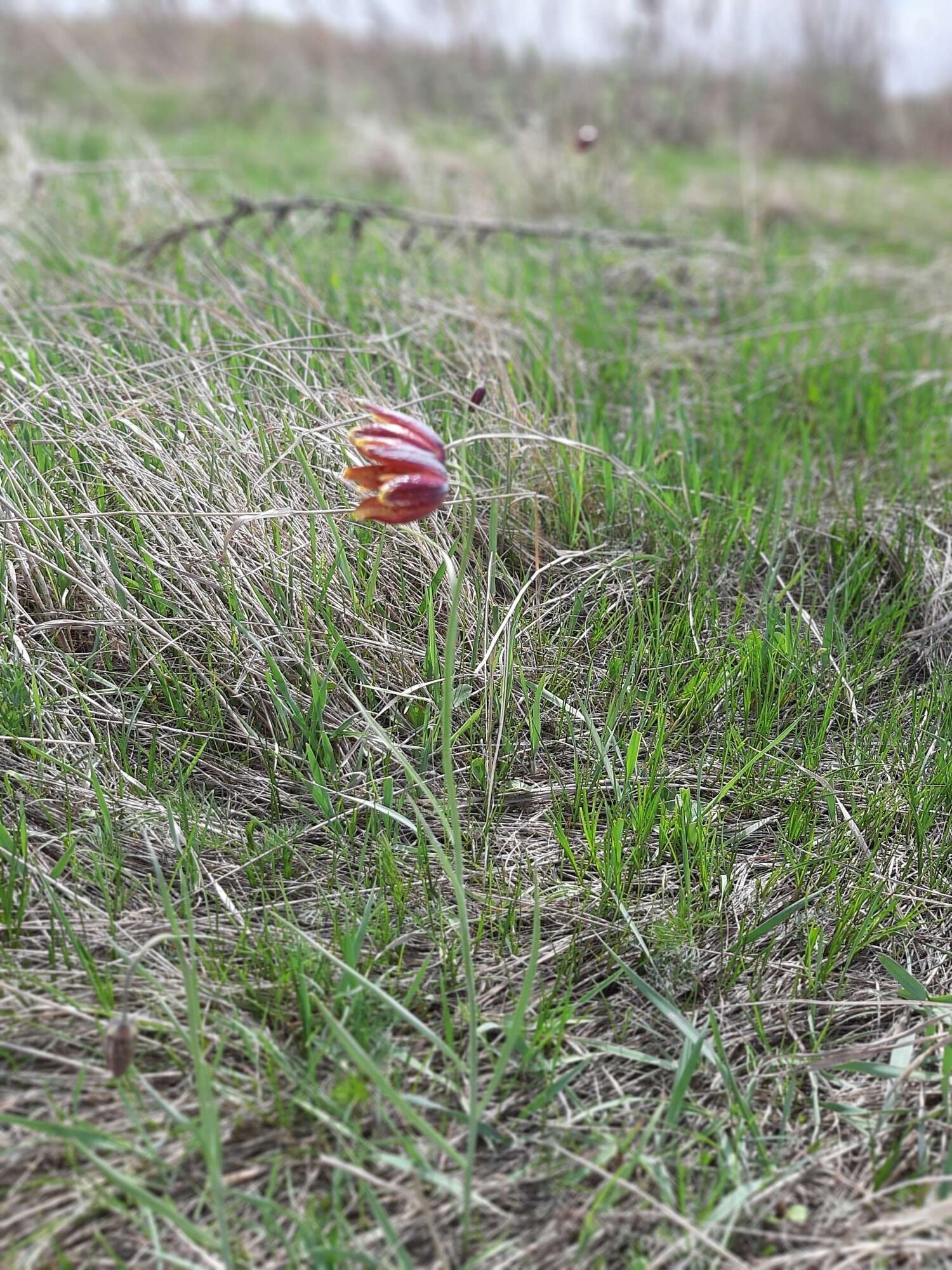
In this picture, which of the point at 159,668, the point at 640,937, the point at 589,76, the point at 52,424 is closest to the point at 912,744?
the point at 640,937

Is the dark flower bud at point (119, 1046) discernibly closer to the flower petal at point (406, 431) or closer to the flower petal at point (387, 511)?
the flower petal at point (387, 511)

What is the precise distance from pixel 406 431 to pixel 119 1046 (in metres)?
0.71

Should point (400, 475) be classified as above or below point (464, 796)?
above

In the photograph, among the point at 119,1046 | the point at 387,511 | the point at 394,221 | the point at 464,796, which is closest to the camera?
the point at 119,1046

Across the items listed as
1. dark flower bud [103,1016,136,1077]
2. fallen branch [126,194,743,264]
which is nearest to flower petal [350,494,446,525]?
dark flower bud [103,1016,136,1077]

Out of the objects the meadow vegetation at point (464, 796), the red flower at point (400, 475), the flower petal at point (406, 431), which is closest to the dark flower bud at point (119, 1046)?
the meadow vegetation at point (464, 796)

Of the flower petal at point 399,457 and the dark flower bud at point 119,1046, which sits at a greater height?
the flower petal at point 399,457

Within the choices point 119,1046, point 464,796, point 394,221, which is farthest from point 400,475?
point 394,221

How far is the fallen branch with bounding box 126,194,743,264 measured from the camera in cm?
283

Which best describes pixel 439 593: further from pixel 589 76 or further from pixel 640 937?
pixel 589 76

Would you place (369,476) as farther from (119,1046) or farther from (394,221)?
(394,221)

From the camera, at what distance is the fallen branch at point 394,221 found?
283cm

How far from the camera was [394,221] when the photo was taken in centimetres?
371

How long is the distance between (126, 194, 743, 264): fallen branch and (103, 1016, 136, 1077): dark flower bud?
2338 mm
